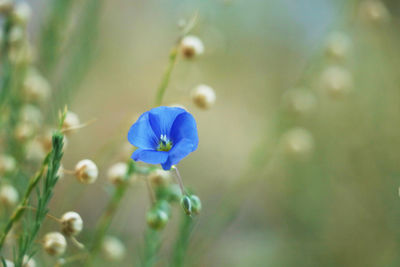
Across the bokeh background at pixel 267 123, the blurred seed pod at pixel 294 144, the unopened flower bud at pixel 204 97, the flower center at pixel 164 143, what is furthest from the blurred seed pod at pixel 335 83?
the flower center at pixel 164 143

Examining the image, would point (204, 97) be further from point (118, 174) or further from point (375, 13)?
point (375, 13)

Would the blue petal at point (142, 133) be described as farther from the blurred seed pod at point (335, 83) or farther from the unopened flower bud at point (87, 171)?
the blurred seed pod at point (335, 83)

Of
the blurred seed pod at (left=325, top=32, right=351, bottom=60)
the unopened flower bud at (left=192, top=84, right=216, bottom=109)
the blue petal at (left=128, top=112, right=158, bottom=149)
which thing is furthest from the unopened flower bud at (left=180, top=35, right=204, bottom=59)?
the blurred seed pod at (left=325, top=32, right=351, bottom=60)

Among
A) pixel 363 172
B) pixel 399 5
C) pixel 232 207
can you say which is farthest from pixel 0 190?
pixel 399 5

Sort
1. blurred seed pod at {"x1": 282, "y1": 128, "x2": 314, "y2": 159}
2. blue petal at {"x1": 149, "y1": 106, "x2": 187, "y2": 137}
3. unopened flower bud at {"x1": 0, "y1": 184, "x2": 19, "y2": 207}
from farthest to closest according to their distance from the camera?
blurred seed pod at {"x1": 282, "y1": 128, "x2": 314, "y2": 159} → unopened flower bud at {"x1": 0, "y1": 184, "x2": 19, "y2": 207} → blue petal at {"x1": 149, "y1": 106, "x2": 187, "y2": 137}

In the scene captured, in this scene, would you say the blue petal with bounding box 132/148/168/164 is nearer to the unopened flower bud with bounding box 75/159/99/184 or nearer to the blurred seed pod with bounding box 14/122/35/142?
the unopened flower bud with bounding box 75/159/99/184

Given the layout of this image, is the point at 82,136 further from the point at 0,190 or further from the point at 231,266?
the point at 0,190

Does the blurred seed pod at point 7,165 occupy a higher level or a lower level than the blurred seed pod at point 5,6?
lower

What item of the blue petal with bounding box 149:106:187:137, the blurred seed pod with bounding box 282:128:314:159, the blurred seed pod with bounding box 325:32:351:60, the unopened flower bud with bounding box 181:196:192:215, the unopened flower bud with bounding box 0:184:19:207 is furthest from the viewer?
the blurred seed pod with bounding box 282:128:314:159
